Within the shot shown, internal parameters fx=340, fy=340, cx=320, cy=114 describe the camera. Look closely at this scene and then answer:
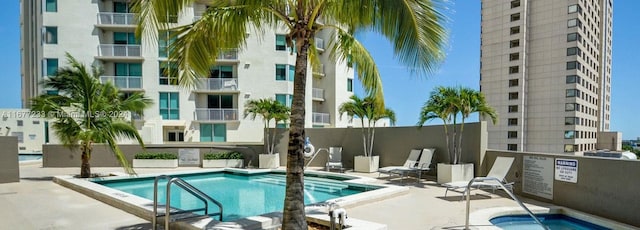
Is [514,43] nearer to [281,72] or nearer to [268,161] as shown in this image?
[281,72]

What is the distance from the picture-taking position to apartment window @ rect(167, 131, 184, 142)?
26.7 metres

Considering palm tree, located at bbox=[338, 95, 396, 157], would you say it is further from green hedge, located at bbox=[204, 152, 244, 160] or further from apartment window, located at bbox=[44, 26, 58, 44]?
apartment window, located at bbox=[44, 26, 58, 44]

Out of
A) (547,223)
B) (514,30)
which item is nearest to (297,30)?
(547,223)

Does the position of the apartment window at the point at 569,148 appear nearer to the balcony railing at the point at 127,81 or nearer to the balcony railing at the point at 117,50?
the balcony railing at the point at 127,81

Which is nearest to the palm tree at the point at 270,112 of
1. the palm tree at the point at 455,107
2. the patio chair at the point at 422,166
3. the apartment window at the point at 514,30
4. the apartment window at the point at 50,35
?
the patio chair at the point at 422,166

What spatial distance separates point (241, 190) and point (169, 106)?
16.7 metres

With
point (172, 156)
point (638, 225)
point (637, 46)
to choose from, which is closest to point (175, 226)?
point (638, 225)

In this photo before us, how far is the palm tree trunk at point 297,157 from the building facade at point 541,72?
45.2m

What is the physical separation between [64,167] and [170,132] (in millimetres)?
9682

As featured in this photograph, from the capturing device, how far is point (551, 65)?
42.3m

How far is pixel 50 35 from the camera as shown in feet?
79.2

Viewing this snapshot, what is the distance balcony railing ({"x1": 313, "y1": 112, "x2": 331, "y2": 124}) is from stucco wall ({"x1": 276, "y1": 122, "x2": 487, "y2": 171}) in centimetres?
1126

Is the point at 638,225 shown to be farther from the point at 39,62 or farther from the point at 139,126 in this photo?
the point at 39,62

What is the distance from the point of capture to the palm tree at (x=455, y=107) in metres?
10.9
